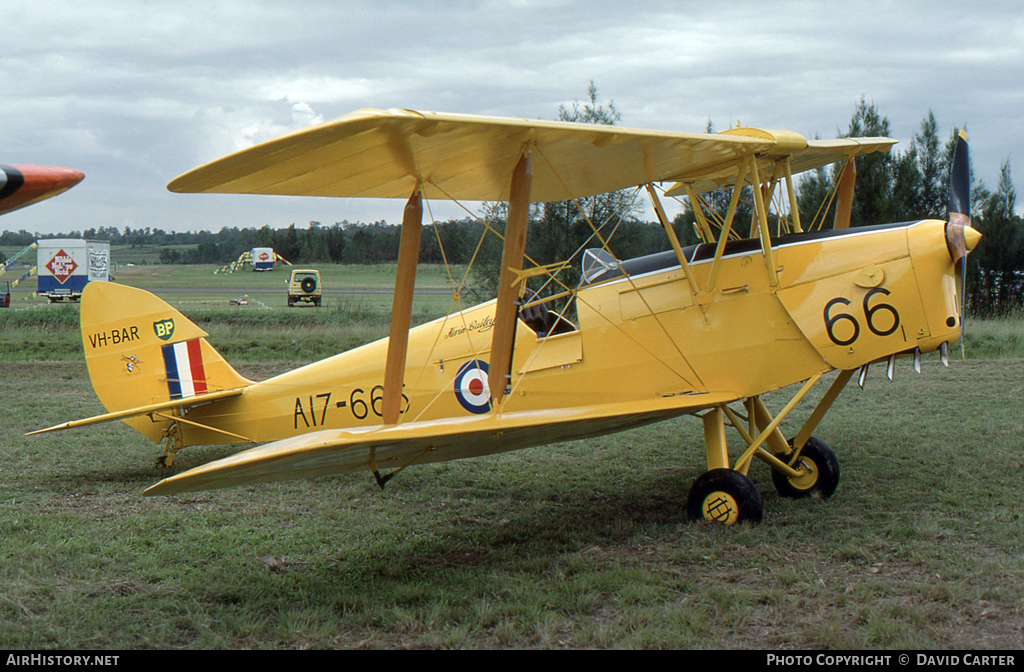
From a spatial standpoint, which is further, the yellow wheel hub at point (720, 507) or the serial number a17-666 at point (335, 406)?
the serial number a17-666 at point (335, 406)

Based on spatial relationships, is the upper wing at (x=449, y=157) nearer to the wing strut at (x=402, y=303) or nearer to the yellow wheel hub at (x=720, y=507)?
the wing strut at (x=402, y=303)

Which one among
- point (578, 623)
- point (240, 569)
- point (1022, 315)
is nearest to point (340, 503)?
point (240, 569)

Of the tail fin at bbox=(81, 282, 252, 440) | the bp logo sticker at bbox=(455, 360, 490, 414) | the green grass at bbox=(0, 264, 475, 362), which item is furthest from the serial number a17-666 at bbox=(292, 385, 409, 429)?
the green grass at bbox=(0, 264, 475, 362)

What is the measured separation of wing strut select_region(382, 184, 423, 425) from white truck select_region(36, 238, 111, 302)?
30092 millimetres

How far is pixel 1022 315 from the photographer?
17672mm

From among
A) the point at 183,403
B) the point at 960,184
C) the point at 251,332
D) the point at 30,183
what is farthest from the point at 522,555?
the point at 251,332

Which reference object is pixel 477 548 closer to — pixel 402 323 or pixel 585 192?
pixel 402 323

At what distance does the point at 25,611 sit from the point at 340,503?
2.35 m

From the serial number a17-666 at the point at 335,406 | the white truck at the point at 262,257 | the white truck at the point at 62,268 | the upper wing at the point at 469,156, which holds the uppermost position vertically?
the white truck at the point at 262,257

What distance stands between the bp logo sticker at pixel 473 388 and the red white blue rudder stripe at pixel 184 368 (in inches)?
99.4

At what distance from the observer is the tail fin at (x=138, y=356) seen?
6668 millimetres

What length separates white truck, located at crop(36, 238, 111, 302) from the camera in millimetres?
30188

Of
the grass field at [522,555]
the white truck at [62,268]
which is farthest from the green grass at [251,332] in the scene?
the white truck at [62,268]

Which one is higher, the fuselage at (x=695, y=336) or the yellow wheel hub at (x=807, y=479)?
the fuselage at (x=695, y=336)
